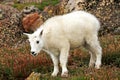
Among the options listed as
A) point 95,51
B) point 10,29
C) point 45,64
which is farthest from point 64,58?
point 10,29

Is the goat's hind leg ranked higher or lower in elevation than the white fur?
lower

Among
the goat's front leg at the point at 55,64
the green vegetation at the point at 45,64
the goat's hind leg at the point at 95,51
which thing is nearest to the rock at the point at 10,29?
the green vegetation at the point at 45,64

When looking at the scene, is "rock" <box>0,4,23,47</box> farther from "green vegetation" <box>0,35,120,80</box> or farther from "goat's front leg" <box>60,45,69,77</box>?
"goat's front leg" <box>60,45,69,77</box>

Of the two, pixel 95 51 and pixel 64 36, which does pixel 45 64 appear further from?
pixel 64 36

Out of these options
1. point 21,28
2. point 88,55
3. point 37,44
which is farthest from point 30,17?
point 37,44

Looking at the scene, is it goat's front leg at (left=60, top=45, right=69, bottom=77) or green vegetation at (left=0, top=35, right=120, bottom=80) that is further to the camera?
green vegetation at (left=0, top=35, right=120, bottom=80)

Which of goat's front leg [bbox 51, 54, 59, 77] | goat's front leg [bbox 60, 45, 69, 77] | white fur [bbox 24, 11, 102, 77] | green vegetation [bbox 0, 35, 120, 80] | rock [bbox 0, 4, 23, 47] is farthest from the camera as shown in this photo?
rock [bbox 0, 4, 23, 47]

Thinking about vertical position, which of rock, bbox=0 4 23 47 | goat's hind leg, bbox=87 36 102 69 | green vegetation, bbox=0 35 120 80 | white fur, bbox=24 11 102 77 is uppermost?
white fur, bbox=24 11 102 77

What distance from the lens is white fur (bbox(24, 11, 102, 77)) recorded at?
1163 cm

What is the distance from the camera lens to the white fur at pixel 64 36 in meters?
11.6

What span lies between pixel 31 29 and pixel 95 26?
41.3 feet

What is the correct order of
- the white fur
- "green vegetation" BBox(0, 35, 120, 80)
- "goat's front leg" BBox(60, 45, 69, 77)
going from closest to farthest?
the white fur, "goat's front leg" BBox(60, 45, 69, 77), "green vegetation" BBox(0, 35, 120, 80)

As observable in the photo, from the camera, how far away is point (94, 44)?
1263cm

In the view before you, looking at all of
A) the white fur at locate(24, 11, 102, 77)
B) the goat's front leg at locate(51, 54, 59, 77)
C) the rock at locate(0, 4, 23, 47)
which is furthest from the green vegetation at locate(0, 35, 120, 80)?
the rock at locate(0, 4, 23, 47)
